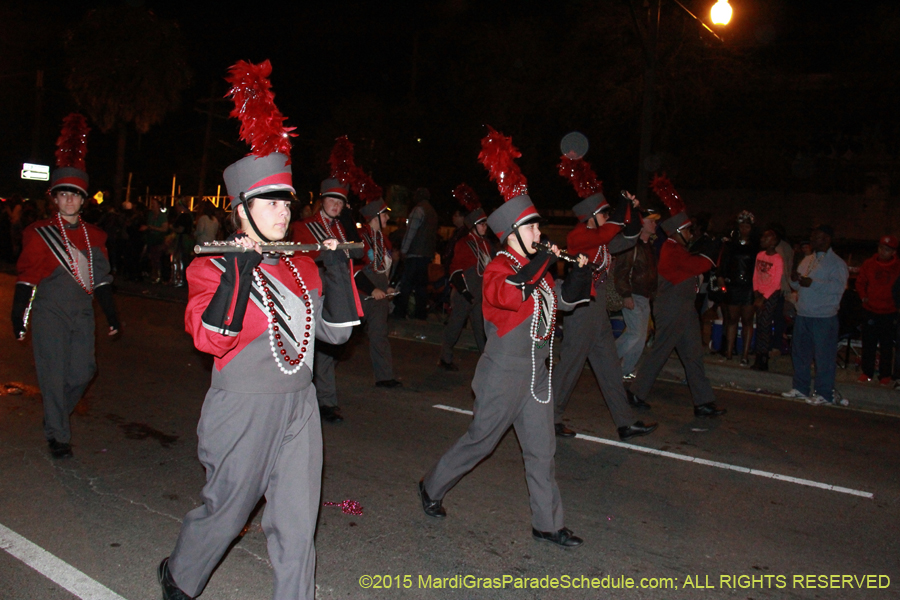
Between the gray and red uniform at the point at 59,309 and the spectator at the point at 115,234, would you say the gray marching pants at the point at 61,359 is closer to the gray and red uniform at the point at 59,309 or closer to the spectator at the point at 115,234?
the gray and red uniform at the point at 59,309

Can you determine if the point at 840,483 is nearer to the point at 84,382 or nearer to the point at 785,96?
the point at 84,382

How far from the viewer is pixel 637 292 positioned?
9234 millimetres

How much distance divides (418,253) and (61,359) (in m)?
8.35

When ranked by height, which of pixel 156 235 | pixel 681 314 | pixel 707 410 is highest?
pixel 156 235

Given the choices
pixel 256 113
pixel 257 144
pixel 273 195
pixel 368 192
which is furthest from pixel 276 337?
pixel 368 192

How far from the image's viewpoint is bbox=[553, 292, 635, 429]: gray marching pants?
6.73 meters

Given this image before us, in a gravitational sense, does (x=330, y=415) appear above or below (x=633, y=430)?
below

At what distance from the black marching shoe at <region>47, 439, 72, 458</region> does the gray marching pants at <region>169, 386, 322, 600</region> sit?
283cm

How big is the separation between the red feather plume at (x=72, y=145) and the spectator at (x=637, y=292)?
5.68m

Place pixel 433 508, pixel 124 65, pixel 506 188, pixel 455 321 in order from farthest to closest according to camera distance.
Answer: pixel 124 65
pixel 455 321
pixel 506 188
pixel 433 508

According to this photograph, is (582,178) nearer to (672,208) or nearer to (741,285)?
(672,208)

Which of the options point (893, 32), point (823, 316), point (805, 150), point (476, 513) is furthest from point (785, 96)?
point (476, 513)

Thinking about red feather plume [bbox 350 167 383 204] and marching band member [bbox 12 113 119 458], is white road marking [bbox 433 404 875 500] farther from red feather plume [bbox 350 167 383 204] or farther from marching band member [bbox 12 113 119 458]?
marching band member [bbox 12 113 119 458]

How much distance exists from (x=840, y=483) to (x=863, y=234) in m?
17.1
